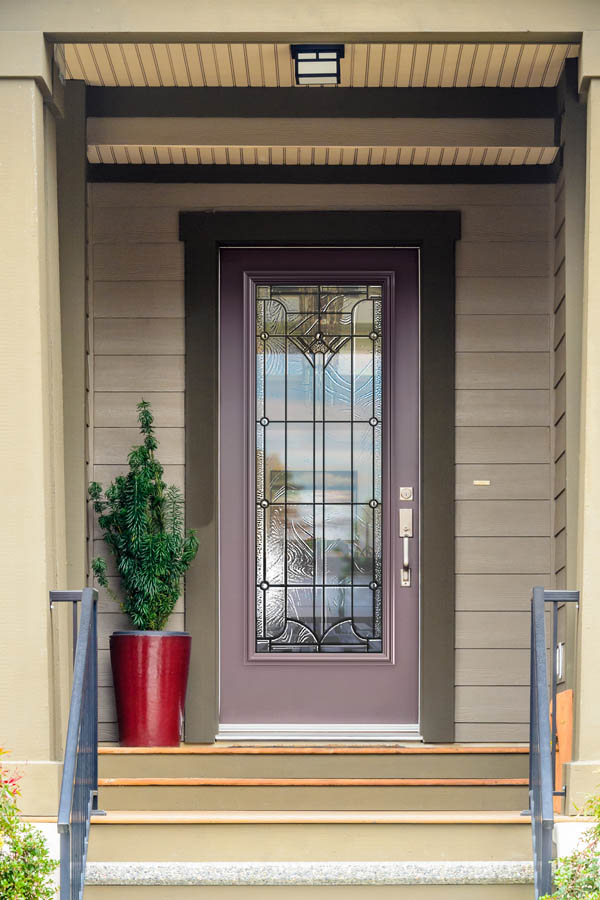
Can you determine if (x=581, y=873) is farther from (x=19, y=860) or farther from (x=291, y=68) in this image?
(x=291, y=68)

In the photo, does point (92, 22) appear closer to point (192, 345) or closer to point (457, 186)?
point (192, 345)

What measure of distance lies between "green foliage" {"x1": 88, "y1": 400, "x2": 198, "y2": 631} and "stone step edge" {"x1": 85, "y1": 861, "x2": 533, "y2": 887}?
1401 mm

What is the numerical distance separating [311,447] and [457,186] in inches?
49.9

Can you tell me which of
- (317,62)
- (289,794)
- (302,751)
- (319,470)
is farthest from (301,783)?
(317,62)

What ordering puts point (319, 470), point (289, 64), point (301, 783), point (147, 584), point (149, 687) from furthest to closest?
point (319, 470)
point (147, 584)
point (149, 687)
point (289, 64)
point (301, 783)

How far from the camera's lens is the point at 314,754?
460 cm

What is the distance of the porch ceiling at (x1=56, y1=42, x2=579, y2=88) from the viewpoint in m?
4.36

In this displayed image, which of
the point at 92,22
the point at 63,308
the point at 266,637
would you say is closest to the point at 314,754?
the point at 266,637

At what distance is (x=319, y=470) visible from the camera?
5.19 meters

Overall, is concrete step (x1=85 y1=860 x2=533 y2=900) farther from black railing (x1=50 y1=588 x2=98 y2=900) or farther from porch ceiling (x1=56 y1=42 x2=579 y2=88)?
porch ceiling (x1=56 y1=42 x2=579 y2=88)

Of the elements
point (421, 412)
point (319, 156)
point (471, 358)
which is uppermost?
point (319, 156)

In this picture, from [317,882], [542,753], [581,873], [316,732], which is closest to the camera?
[581,873]

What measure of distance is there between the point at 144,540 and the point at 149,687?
57 centimetres

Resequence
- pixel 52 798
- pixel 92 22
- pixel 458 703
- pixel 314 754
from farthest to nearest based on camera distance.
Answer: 1. pixel 458 703
2. pixel 314 754
3. pixel 92 22
4. pixel 52 798
